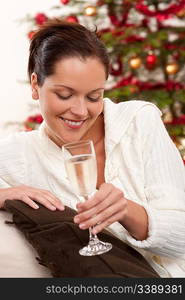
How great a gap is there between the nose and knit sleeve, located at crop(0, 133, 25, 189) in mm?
391

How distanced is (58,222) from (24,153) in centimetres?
63

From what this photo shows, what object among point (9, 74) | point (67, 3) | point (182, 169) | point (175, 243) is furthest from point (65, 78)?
point (9, 74)

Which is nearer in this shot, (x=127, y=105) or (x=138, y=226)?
(x=138, y=226)

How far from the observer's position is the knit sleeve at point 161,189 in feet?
5.36

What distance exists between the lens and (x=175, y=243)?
5.50ft

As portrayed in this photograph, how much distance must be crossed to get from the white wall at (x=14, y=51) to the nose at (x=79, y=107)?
14.5 ft

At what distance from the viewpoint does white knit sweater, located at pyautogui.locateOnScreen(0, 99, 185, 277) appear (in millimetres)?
1679

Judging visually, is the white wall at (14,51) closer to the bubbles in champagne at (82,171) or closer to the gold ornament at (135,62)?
the gold ornament at (135,62)

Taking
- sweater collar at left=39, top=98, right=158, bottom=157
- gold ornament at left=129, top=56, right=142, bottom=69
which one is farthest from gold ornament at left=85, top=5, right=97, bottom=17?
sweater collar at left=39, top=98, right=158, bottom=157

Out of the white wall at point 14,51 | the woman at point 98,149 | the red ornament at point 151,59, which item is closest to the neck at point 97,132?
the woman at point 98,149

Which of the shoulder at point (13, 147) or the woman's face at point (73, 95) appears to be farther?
the shoulder at point (13, 147)

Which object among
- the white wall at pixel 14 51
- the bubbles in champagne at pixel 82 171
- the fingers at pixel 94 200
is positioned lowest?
the white wall at pixel 14 51

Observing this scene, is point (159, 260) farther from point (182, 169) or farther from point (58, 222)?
point (58, 222)

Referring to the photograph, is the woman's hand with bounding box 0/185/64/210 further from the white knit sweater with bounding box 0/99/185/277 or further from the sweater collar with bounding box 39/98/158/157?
the sweater collar with bounding box 39/98/158/157
